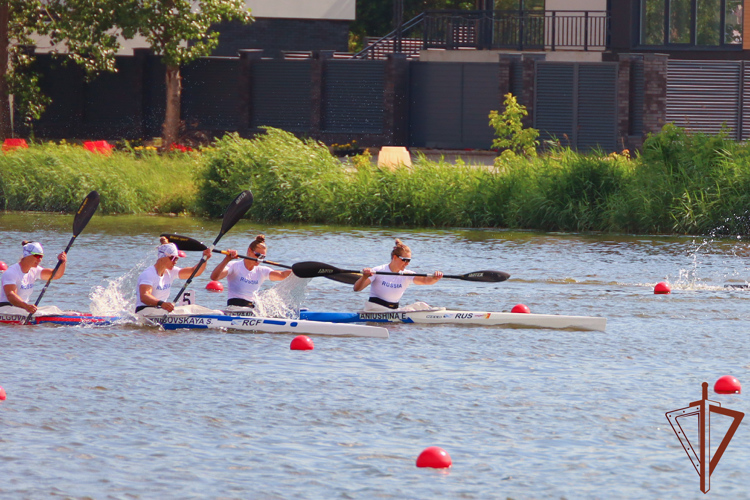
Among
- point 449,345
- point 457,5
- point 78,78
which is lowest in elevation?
point 449,345

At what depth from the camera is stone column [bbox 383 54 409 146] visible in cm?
3275

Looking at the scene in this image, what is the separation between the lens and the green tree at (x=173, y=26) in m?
30.2

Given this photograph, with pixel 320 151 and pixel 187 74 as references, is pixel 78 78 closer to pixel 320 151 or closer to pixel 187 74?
pixel 187 74

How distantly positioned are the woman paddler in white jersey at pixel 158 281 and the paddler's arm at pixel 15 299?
1196 millimetres

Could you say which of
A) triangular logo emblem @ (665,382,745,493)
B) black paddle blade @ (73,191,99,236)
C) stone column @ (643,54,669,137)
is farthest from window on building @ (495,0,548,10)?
triangular logo emblem @ (665,382,745,493)

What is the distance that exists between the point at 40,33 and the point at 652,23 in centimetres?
1617

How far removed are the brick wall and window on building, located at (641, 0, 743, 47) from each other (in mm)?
12086

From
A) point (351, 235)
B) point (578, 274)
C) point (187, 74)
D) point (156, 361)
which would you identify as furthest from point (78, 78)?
point (156, 361)

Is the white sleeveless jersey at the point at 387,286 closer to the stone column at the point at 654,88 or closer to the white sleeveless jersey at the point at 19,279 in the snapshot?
the white sleeveless jersey at the point at 19,279

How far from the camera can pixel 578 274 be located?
1819 cm

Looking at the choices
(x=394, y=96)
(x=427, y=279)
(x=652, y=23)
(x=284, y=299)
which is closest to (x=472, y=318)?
(x=427, y=279)

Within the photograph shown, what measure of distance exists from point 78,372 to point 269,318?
2781 mm

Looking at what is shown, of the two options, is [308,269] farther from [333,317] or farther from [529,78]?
[529,78]

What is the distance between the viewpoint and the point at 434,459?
8.69 m
